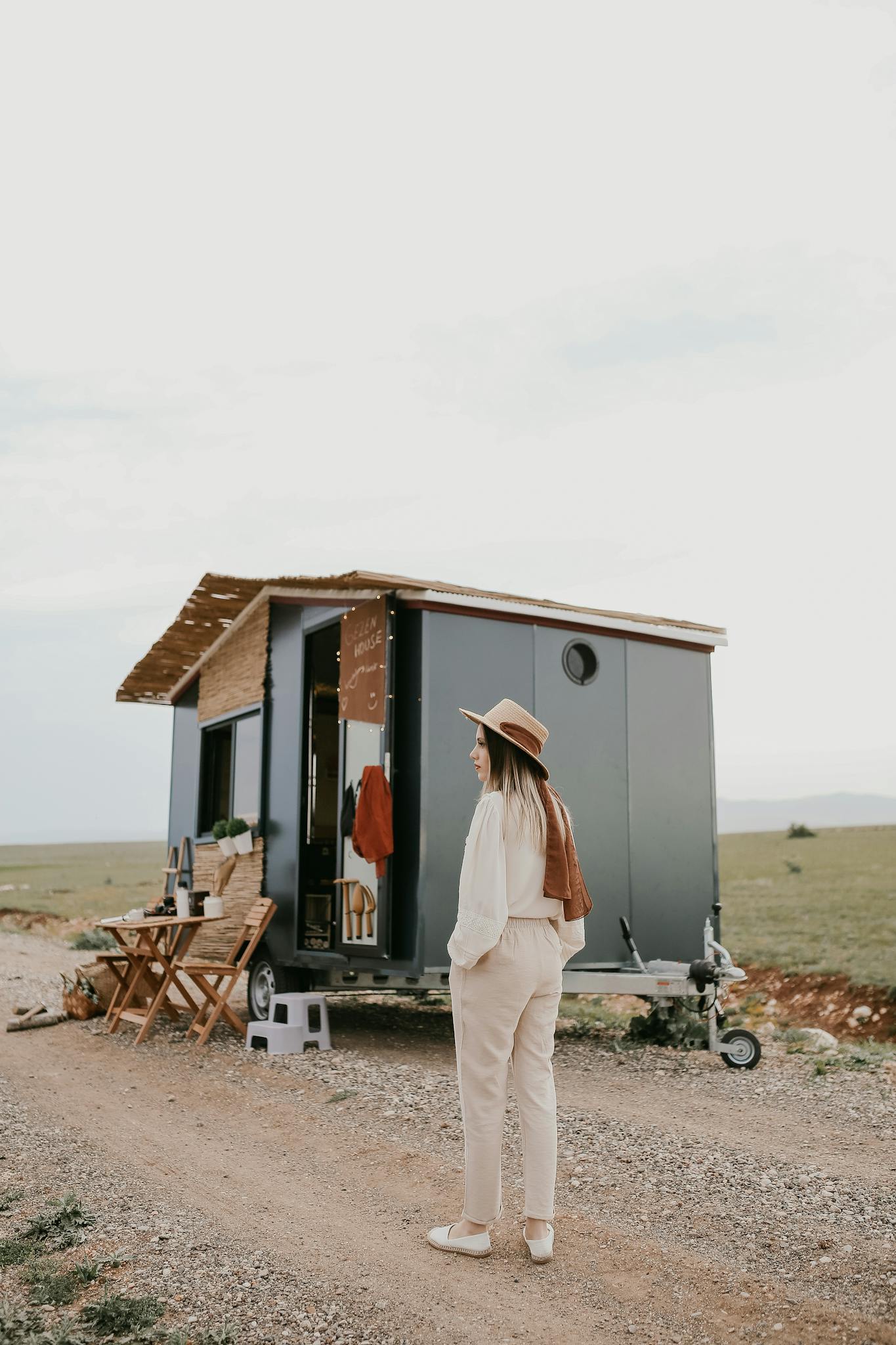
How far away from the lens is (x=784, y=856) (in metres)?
32.0

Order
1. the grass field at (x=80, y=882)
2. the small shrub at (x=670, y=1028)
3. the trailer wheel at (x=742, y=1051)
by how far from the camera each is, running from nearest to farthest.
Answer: the trailer wheel at (x=742, y=1051)
the small shrub at (x=670, y=1028)
the grass field at (x=80, y=882)

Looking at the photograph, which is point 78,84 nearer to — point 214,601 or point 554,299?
point 214,601

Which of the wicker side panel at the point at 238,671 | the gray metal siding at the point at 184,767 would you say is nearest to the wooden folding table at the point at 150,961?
the wicker side panel at the point at 238,671

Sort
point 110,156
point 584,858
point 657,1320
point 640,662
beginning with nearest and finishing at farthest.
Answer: point 657,1320, point 584,858, point 640,662, point 110,156

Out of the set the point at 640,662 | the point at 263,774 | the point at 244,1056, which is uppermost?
the point at 640,662

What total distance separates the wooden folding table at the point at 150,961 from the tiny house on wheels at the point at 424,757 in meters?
0.56

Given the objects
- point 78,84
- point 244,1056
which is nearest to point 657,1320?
point 244,1056

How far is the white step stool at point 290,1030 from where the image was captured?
22.1 ft

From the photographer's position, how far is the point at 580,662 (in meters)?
7.55

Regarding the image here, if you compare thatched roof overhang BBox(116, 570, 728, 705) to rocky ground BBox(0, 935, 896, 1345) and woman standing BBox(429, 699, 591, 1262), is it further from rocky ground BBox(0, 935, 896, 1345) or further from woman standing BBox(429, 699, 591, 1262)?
woman standing BBox(429, 699, 591, 1262)

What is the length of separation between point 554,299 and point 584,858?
776 cm

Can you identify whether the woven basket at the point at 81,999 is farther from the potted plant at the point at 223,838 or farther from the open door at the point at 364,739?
the open door at the point at 364,739

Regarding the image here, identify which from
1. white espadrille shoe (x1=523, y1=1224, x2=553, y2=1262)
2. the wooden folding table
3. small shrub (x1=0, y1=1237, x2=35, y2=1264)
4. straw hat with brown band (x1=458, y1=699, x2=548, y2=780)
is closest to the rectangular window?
the wooden folding table

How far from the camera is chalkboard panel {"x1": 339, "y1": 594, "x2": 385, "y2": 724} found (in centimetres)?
690
